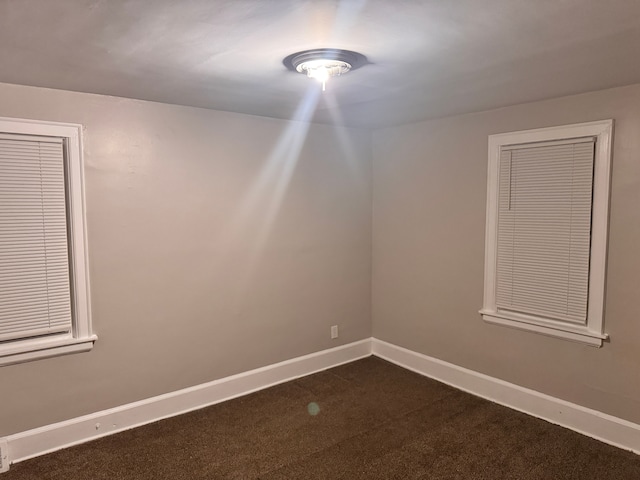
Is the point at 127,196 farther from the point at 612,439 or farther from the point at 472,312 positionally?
the point at 612,439

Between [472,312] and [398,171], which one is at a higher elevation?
[398,171]

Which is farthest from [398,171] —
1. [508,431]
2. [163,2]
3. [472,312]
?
[163,2]

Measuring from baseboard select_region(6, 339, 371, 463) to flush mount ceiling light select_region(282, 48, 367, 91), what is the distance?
2.46 metres

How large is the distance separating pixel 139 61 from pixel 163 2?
0.75 meters

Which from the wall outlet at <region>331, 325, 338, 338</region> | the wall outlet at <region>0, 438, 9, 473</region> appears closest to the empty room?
the wall outlet at <region>0, 438, 9, 473</region>

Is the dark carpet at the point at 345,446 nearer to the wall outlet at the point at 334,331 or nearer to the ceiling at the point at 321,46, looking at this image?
the wall outlet at the point at 334,331

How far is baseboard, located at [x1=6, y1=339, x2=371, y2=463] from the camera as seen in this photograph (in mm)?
2848

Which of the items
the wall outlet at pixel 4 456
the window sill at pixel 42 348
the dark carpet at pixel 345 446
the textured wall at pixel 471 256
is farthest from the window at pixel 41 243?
the textured wall at pixel 471 256

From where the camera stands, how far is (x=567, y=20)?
1720mm

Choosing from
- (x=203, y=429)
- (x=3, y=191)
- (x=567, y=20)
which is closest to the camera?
(x=567, y=20)

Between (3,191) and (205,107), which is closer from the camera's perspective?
(3,191)

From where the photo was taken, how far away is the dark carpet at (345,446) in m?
2.68

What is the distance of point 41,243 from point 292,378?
2228mm

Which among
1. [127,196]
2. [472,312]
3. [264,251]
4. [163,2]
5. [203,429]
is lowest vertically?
[203,429]
